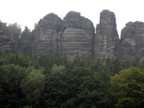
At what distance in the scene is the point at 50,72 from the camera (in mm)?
48281

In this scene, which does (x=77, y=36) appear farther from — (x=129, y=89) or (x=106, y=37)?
(x=129, y=89)

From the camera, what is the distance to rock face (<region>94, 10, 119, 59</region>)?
67.7 meters

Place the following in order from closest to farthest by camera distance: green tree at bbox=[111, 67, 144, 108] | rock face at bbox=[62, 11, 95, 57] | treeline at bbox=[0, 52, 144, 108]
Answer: green tree at bbox=[111, 67, 144, 108] → treeline at bbox=[0, 52, 144, 108] → rock face at bbox=[62, 11, 95, 57]

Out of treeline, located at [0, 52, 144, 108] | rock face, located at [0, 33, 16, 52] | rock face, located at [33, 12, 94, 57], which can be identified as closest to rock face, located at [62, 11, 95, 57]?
rock face, located at [33, 12, 94, 57]

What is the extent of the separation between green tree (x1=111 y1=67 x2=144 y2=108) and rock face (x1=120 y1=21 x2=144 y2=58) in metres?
26.2

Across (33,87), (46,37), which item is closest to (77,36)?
(46,37)

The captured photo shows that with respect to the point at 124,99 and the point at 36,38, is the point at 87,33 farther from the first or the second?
the point at 124,99

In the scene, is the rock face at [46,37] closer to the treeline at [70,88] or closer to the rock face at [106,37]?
the rock face at [106,37]

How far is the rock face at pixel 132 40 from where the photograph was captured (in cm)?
6812

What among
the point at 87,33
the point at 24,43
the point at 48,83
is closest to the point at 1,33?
the point at 24,43

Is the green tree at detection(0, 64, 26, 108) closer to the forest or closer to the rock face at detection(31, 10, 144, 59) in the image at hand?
the forest

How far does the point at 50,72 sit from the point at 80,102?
303 inches

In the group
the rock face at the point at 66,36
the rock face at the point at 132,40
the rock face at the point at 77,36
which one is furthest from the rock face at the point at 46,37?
the rock face at the point at 132,40

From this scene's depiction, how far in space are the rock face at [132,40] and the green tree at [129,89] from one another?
1033 inches
